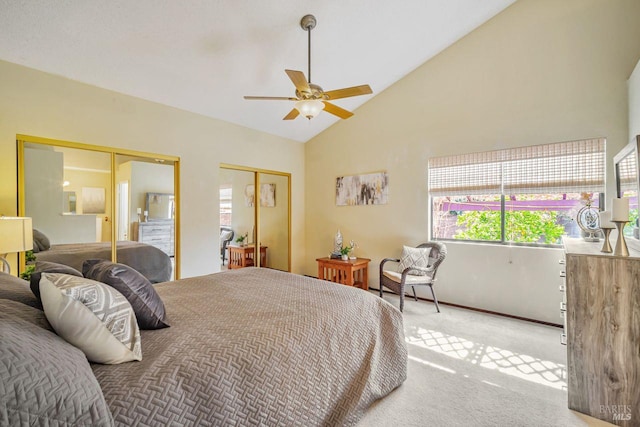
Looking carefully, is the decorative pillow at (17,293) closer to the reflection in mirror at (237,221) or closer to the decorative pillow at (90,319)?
the decorative pillow at (90,319)

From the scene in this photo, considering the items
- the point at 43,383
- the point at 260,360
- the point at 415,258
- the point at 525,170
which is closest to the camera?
the point at 43,383

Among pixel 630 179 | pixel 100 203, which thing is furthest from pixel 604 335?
pixel 100 203

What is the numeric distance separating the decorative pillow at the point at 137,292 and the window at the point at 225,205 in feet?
9.33

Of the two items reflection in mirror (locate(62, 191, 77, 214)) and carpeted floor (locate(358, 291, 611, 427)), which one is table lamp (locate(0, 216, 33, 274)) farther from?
carpeted floor (locate(358, 291, 611, 427))

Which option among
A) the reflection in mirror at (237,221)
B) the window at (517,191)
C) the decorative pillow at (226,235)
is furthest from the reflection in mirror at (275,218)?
the window at (517,191)

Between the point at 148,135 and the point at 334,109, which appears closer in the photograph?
the point at 334,109

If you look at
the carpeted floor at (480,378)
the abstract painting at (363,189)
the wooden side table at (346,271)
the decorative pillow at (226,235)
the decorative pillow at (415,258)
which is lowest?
the carpeted floor at (480,378)

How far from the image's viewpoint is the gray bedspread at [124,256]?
2791mm

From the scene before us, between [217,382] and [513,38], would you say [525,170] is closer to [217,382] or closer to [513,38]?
[513,38]

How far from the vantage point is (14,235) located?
2055mm

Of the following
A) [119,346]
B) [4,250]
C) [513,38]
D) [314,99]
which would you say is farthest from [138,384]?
[513,38]

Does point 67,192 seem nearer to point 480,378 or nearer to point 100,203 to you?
point 100,203

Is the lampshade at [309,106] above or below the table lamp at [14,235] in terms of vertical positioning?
above

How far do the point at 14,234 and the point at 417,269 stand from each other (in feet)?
12.5
